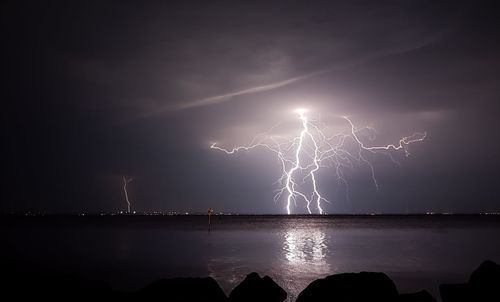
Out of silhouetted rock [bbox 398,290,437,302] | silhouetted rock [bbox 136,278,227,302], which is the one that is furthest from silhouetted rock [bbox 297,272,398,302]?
silhouetted rock [bbox 136,278,227,302]

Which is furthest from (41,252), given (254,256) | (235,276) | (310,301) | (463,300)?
(463,300)

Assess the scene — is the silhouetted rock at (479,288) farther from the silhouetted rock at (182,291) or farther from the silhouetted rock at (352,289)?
the silhouetted rock at (182,291)

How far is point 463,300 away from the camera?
29.7ft

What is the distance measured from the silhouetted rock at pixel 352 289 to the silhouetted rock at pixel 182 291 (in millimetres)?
2179

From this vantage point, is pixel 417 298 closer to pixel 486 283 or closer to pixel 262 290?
pixel 486 283

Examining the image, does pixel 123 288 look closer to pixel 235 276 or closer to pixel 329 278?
pixel 235 276

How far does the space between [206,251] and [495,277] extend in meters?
24.8

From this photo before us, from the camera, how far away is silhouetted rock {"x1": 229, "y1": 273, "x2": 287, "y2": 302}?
10.3m

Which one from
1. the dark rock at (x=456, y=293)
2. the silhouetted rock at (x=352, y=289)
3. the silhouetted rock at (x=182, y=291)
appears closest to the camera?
the dark rock at (x=456, y=293)

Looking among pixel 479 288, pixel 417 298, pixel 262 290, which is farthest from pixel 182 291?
pixel 479 288

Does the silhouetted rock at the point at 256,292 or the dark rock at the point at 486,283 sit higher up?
Answer: the dark rock at the point at 486,283

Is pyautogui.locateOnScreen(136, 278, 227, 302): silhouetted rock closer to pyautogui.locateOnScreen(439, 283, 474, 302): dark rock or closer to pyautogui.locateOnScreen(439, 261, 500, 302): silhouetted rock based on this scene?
pyautogui.locateOnScreen(439, 283, 474, 302): dark rock

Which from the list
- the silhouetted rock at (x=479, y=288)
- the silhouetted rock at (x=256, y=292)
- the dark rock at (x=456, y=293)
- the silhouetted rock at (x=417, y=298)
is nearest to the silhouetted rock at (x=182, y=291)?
the silhouetted rock at (x=256, y=292)

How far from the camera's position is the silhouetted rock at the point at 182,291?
32.6 feet
